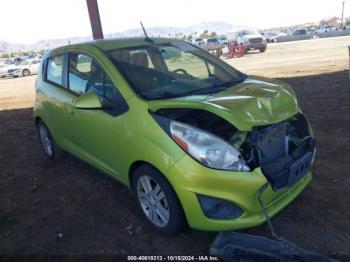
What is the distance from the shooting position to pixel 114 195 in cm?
425

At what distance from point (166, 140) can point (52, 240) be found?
61.3 inches

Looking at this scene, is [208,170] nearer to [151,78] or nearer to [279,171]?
[279,171]

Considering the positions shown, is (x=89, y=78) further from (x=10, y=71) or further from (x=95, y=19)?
(x=10, y=71)

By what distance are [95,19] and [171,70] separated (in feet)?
19.0

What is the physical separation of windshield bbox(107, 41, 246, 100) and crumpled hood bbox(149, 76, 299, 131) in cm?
25

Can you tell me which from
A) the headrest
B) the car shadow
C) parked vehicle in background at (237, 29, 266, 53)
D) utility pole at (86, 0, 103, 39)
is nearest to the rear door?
the car shadow

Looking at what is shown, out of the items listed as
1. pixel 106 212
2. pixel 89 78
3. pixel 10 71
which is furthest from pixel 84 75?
pixel 10 71

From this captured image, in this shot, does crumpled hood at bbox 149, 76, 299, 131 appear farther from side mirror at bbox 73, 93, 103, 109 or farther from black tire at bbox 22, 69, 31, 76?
black tire at bbox 22, 69, 31, 76

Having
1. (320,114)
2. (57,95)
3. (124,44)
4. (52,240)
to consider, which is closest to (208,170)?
(52,240)

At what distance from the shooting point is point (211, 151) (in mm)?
2838

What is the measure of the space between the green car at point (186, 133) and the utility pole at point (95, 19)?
4765 millimetres

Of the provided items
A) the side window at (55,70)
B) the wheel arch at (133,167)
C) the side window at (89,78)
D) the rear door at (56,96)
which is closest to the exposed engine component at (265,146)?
the wheel arch at (133,167)

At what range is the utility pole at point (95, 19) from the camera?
895cm

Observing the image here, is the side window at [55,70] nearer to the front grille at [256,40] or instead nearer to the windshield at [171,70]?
the windshield at [171,70]
